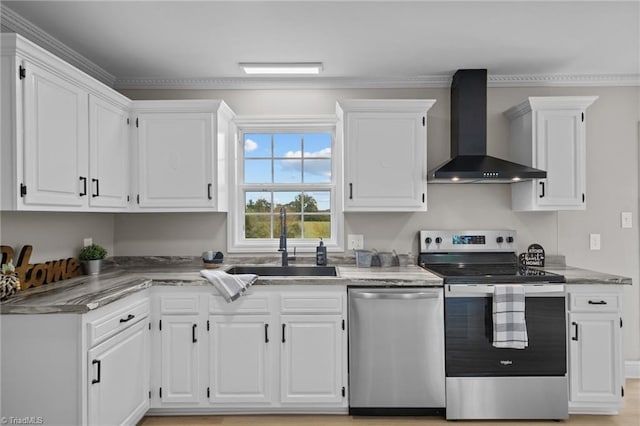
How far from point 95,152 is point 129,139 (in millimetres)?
514

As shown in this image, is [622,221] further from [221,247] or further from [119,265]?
[119,265]

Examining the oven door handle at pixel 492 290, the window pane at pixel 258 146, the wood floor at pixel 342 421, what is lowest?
the wood floor at pixel 342 421

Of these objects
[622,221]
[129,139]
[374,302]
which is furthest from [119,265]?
[622,221]

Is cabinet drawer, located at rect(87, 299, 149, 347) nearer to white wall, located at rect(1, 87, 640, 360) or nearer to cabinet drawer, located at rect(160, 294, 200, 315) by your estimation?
cabinet drawer, located at rect(160, 294, 200, 315)

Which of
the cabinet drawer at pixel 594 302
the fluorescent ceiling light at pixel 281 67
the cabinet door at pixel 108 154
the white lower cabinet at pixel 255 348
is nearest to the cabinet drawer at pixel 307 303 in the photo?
the white lower cabinet at pixel 255 348

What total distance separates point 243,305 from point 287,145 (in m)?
1.49

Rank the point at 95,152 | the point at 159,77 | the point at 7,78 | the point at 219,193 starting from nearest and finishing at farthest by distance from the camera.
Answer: the point at 7,78 < the point at 95,152 < the point at 219,193 < the point at 159,77

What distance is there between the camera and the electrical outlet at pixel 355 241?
351cm

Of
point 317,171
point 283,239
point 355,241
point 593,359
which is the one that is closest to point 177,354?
point 283,239

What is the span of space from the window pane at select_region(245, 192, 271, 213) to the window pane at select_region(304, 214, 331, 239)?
1.16ft

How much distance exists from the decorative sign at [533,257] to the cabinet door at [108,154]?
3.12 m

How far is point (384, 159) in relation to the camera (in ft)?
10.5

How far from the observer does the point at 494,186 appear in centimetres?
352

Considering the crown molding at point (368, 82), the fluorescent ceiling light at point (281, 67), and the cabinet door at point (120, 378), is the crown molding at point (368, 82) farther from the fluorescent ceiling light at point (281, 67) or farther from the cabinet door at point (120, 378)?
the cabinet door at point (120, 378)
